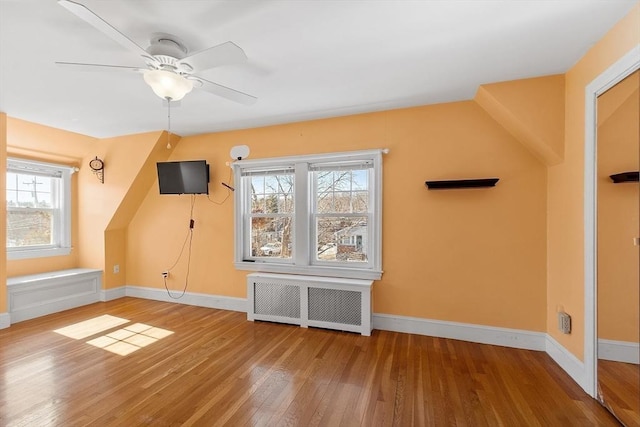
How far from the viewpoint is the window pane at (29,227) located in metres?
3.86

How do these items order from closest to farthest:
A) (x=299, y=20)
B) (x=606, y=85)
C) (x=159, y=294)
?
(x=299, y=20) < (x=606, y=85) < (x=159, y=294)

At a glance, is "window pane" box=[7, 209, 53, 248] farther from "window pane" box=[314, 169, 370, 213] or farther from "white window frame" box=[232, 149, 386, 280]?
"window pane" box=[314, 169, 370, 213]

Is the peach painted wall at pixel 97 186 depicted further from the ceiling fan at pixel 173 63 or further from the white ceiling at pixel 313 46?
the ceiling fan at pixel 173 63

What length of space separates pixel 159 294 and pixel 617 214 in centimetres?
527

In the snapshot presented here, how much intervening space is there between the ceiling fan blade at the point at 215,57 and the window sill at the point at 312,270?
2471 millimetres

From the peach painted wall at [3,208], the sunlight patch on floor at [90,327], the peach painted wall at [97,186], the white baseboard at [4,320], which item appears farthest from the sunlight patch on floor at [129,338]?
the peach painted wall at [97,186]

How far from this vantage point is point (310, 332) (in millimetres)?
3195

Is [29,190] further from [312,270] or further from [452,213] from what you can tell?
[452,213]

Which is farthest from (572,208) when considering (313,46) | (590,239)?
(313,46)

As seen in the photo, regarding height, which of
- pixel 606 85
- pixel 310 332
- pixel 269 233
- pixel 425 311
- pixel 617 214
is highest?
pixel 606 85

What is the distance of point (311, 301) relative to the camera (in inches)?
131

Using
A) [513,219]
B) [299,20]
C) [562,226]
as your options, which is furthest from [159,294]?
[562,226]

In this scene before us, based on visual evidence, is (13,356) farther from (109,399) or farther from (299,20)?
(299,20)

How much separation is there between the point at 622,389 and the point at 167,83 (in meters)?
3.53
